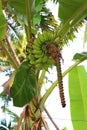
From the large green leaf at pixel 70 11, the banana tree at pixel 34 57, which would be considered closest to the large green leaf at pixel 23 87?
the banana tree at pixel 34 57

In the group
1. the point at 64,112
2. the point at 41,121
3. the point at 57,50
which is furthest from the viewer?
the point at 64,112

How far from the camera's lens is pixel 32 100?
112 cm

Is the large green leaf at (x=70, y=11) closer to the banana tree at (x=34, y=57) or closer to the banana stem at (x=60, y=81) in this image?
the banana tree at (x=34, y=57)

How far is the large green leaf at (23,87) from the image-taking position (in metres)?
1.09

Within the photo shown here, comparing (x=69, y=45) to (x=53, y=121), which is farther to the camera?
(x=69, y=45)

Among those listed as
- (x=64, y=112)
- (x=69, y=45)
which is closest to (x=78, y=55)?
(x=64, y=112)

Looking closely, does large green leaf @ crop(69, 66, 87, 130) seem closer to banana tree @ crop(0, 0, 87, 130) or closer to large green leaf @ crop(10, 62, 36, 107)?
banana tree @ crop(0, 0, 87, 130)

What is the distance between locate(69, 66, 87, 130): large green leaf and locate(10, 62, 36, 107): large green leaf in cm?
30

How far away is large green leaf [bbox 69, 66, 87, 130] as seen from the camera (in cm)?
135

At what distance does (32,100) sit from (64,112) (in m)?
0.78

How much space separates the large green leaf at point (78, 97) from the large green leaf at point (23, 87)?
0.30 m

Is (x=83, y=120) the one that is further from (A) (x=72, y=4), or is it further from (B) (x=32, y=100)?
(A) (x=72, y=4)

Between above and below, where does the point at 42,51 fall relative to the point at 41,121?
above

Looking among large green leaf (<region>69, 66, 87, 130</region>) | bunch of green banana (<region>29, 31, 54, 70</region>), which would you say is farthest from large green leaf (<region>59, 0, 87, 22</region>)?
large green leaf (<region>69, 66, 87, 130</region>)
